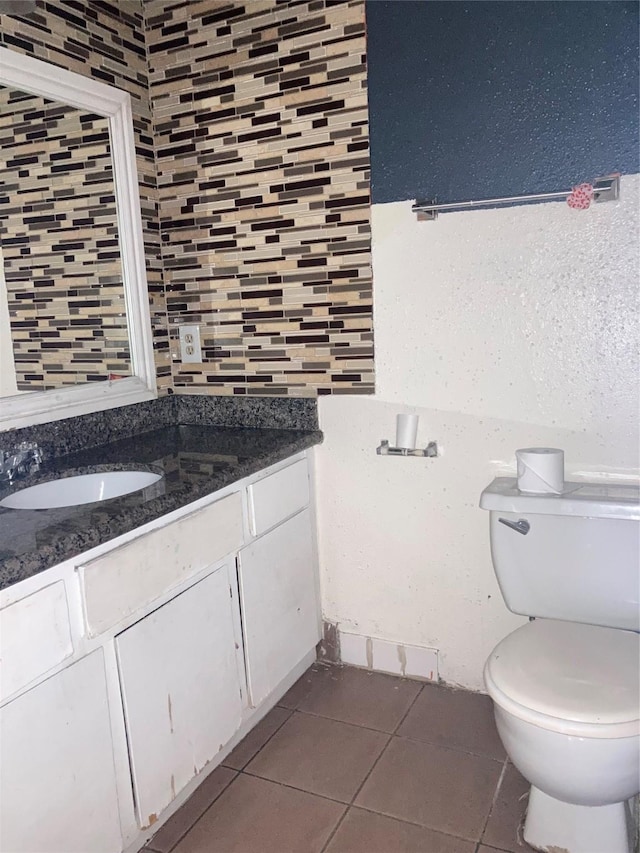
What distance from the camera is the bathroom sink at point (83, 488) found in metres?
1.64

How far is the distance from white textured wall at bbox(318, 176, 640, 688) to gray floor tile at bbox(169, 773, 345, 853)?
0.61 metres

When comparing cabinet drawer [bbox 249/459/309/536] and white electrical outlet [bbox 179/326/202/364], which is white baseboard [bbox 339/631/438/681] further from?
white electrical outlet [bbox 179/326/202/364]

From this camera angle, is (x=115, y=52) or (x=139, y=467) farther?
(x=115, y=52)

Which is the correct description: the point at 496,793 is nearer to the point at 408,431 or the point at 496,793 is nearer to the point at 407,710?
the point at 407,710

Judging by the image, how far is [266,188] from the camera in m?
2.03

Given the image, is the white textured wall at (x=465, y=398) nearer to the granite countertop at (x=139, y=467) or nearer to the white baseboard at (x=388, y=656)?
the white baseboard at (x=388, y=656)

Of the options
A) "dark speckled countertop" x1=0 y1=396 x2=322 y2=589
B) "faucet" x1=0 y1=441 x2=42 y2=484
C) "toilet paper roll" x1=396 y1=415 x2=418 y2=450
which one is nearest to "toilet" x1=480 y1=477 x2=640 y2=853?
"toilet paper roll" x1=396 y1=415 x2=418 y2=450

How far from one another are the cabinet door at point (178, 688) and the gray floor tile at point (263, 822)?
0.40 feet

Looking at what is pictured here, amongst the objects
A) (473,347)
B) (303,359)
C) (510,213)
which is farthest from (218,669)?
(510,213)

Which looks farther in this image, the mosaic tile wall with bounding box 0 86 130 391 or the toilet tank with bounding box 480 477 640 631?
the mosaic tile wall with bounding box 0 86 130 391

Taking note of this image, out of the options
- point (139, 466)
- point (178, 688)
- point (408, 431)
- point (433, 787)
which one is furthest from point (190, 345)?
point (433, 787)

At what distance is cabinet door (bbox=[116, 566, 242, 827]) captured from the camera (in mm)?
1375

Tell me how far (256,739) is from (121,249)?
1524 mm

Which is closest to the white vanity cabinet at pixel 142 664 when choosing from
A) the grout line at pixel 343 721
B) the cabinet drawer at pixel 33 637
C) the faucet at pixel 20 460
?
the cabinet drawer at pixel 33 637
